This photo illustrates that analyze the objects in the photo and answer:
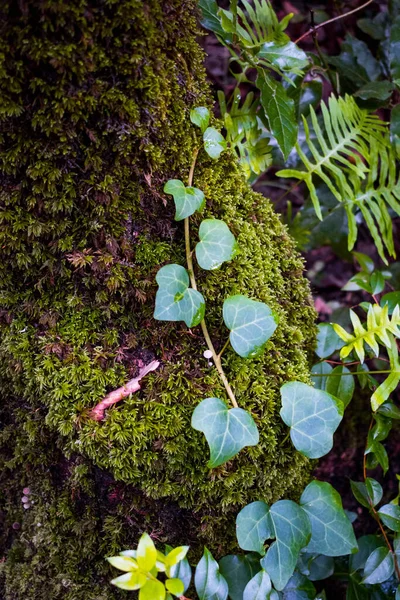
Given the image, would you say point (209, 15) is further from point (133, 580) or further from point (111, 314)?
point (133, 580)

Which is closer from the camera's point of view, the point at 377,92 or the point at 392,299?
the point at 392,299

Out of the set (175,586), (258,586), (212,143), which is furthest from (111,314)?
(258,586)

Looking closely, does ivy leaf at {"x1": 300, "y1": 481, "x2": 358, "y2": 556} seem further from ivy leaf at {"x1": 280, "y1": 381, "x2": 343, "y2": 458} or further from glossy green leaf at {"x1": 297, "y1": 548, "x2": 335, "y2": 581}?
glossy green leaf at {"x1": 297, "y1": 548, "x2": 335, "y2": 581}

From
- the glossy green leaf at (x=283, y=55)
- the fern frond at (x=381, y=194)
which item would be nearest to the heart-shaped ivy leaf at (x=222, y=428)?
the fern frond at (x=381, y=194)

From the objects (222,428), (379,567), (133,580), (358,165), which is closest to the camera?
(133,580)

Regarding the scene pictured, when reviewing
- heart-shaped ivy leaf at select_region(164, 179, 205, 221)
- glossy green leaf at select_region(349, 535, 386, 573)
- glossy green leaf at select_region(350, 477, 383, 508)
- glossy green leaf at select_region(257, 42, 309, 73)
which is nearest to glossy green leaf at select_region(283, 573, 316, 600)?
glossy green leaf at select_region(349, 535, 386, 573)

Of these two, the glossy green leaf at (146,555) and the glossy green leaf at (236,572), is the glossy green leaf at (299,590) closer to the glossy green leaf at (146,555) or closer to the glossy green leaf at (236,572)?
the glossy green leaf at (236,572)
